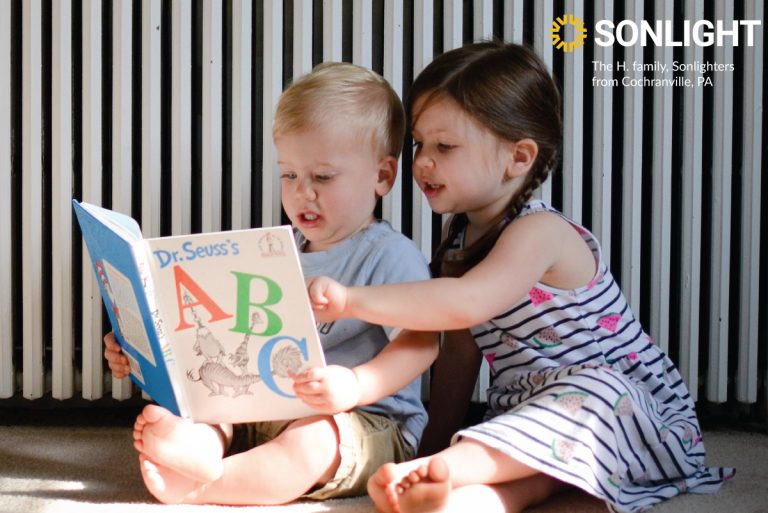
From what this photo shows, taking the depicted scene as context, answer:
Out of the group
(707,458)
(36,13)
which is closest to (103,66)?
(36,13)

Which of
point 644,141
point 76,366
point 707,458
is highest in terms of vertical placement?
point 644,141

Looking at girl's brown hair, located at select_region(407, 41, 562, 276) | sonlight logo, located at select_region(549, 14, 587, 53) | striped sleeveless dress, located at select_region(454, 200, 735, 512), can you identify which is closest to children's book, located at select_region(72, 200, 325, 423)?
striped sleeveless dress, located at select_region(454, 200, 735, 512)

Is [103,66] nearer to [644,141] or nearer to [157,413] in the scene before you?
[157,413]

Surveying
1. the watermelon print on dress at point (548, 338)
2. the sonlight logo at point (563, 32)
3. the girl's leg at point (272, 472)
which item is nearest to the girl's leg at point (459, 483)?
Answer: the girl's leg at point (272, 472)

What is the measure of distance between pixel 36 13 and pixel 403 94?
0.59m

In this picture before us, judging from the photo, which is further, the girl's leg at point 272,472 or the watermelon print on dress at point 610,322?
the watermelon print on dress at point 610,322

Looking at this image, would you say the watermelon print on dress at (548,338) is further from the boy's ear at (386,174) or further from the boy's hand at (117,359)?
the boy's hand at (117,359)

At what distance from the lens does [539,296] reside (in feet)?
4.06

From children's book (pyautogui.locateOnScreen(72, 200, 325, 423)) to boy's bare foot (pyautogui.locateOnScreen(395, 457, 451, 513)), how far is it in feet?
0.54

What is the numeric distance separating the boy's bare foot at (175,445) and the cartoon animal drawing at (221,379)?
0.05 m

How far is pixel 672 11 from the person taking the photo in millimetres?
1471

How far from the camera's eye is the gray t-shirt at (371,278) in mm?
1198

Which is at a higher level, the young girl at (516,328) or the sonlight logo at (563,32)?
the sonlight logo at (563,32)

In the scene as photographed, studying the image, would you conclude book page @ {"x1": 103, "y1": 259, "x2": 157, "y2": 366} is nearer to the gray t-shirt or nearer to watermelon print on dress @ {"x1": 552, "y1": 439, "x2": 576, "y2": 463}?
the gray t-shirt
